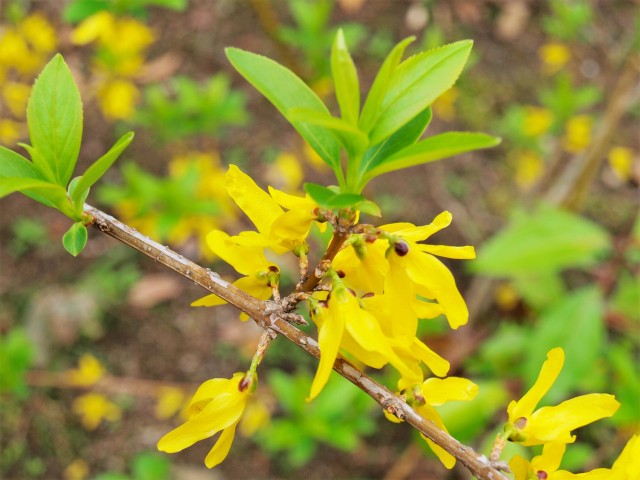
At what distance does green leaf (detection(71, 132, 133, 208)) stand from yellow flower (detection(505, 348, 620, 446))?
0.63 metres

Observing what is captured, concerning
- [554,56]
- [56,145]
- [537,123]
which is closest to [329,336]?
[56,145]

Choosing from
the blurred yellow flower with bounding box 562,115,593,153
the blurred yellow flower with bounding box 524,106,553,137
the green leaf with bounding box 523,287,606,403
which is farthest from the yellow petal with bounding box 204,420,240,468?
the blurred yellow flower with bounding box 524,106,553,137

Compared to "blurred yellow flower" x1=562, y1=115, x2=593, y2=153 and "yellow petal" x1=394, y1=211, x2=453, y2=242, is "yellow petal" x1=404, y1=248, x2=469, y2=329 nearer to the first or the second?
"yellow petal" x1=394, y1=211, x2=453, y2=242

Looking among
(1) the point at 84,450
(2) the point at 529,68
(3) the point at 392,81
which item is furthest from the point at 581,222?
(1) the point at 84,450

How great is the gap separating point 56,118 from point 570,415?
2.76ft

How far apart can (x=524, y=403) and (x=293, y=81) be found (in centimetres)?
55

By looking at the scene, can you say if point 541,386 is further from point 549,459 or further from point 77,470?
point 77,470

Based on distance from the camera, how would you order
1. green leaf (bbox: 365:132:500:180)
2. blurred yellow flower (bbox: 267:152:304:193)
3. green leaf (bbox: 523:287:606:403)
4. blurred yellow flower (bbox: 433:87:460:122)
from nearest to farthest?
green leaf (bbox: 365:132:500:180)
green leaf (bbox: 523:287:606:403)
blurred yellow flower (bbox: 267:152:304:193)
blurred yellow flower (bbox: 433:87:460:122)

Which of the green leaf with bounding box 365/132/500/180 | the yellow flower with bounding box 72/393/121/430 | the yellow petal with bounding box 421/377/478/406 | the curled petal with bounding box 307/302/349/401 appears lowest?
the yellow flower with bounding box 72/393/121/430

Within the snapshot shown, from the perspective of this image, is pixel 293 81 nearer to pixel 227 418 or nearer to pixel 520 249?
pixel 227 418

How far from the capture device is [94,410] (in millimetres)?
2785

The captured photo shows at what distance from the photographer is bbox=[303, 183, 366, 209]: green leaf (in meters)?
0.73

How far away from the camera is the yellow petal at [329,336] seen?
28.5 inches

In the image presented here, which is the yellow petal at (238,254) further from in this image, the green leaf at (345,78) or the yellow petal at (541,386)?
the yellow petal at (541,386)
